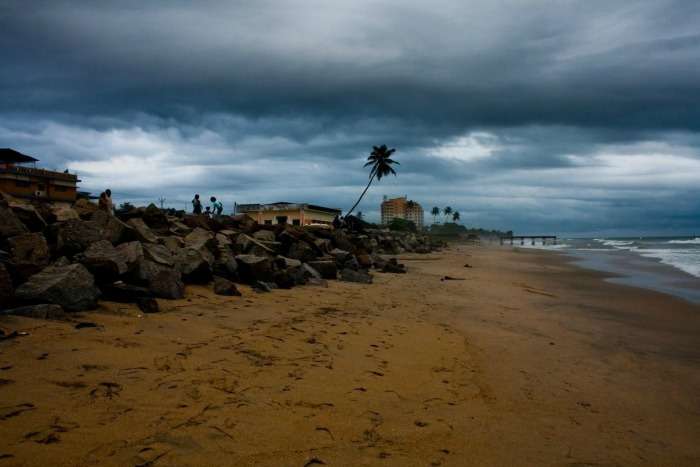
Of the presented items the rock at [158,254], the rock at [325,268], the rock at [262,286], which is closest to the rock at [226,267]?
the rock at [262,286]

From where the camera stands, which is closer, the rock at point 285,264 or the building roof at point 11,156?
the rock at point 285,264

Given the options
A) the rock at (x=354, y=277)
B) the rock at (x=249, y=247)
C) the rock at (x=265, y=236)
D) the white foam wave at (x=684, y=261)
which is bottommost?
the white foam wave at (x=684, y=261)

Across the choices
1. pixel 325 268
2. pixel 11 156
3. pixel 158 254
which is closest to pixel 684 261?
pixel 325 268

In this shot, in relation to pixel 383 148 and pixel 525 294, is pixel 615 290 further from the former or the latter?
pixel 383 148

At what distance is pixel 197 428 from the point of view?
10.3 feet

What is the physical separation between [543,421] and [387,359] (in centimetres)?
197

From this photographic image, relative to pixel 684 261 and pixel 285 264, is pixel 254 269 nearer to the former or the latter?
pixel 285 264

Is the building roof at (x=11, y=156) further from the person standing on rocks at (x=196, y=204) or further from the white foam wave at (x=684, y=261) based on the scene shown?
the white foam wave at (x=684, y=261)

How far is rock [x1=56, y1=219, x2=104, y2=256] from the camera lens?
7.34 m

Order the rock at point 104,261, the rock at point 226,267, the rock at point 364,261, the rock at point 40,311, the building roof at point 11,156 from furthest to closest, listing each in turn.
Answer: the building roof at point 11,156, the rock at point 364,261, the rock at point 226,267, the rock at point 104,261, the rock at point 40,311

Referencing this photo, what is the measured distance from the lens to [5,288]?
5.01 meters

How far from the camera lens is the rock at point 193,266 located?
27.7ft

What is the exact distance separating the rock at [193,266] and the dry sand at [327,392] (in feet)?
2.80

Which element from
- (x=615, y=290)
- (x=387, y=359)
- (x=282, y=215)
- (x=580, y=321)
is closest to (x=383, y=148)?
(x=282, y=215)
